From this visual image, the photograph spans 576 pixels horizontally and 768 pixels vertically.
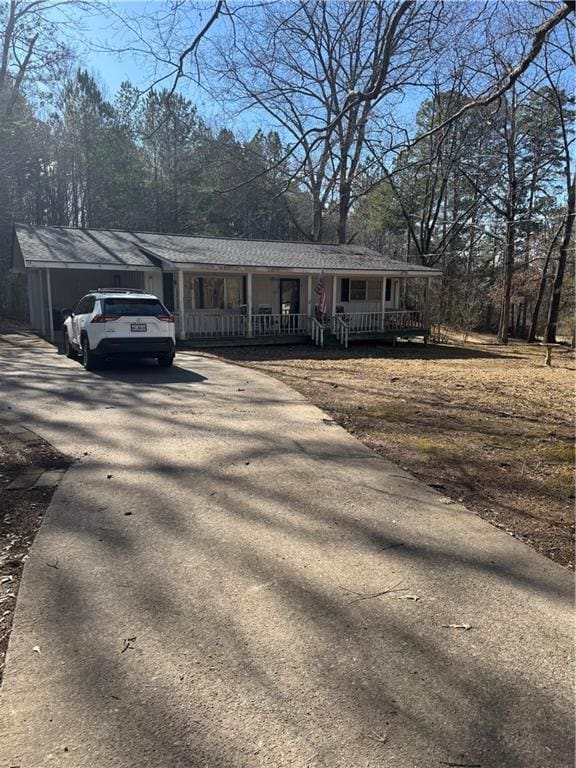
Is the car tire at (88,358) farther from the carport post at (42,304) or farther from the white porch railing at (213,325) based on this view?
the carport post at (42,304)

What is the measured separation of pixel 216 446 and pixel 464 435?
314 cm

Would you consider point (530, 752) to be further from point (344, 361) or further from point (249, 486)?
point (344, 361)

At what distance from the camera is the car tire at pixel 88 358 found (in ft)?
35.2

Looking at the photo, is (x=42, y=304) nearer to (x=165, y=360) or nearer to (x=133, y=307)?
(x=165, y=360)

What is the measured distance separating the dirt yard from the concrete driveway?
48cm

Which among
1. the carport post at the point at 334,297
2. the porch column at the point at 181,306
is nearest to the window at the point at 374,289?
the carport post at the point at 334,297

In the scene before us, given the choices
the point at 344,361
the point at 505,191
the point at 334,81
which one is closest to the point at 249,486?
the point at 334,81

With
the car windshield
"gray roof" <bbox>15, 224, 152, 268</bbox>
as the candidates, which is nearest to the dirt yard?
the car windshield

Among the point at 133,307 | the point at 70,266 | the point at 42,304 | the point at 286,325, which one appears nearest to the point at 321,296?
the point at 286,325

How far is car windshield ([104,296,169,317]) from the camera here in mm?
10516

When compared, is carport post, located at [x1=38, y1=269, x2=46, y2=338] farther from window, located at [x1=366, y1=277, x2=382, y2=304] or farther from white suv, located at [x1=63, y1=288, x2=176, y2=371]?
window, located at [x1=366, y1=277, x2=382, y2=304]

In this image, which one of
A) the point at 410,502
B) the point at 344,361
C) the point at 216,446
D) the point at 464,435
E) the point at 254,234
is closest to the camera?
the point at 410,502

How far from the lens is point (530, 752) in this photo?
195 cm

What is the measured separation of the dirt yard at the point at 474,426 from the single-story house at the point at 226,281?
3684mm
